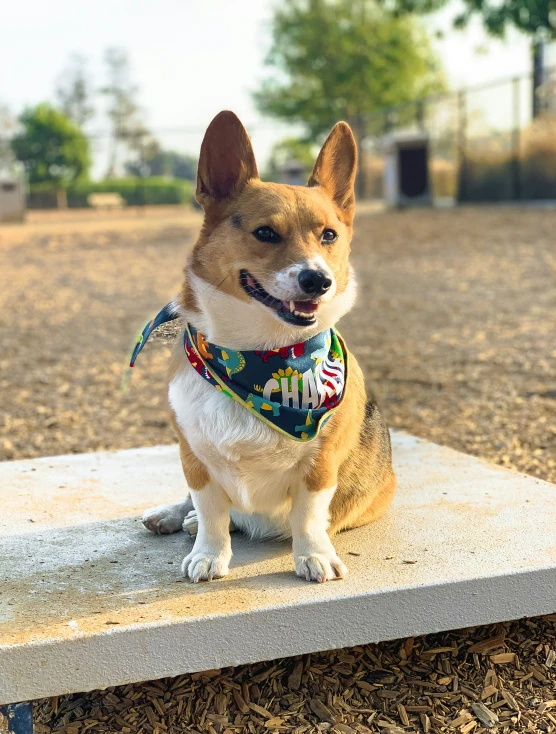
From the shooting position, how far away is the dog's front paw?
3.14 metres

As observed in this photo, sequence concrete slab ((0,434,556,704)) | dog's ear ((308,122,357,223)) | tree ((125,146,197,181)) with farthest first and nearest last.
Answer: tree ((125,146,197,181)) → dog's ear ((308,122,357,223)) → concrete slab ((0,434,556,704))

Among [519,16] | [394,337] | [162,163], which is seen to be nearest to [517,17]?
[519,16]

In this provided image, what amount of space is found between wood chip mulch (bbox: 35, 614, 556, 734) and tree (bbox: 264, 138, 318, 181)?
28828 millimetres

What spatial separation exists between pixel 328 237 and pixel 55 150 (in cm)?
4052

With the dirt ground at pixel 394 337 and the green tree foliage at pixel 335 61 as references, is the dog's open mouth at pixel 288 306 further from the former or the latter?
the green tree foliage at pixel 335 61

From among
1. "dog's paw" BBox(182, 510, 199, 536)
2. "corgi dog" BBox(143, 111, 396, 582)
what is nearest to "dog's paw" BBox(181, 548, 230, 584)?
"corgi dog" BBox(143, 111, 396, 582)

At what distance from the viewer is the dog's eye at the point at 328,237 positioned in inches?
103

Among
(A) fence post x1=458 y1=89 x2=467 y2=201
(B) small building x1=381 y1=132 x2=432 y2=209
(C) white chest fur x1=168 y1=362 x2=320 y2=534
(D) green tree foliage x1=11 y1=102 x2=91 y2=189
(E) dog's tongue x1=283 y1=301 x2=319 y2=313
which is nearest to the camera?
(E) dog's tongue x1=283 y1=301 x2=319 y2=313

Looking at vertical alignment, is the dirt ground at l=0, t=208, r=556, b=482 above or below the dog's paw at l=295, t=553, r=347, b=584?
below

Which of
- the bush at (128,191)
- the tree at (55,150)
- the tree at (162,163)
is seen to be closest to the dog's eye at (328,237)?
the tree at (162,163)

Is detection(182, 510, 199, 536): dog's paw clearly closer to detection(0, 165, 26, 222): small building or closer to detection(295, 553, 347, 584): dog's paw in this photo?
detection(295, 553, 347, 584): dog's paw

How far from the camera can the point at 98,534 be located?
10.3ft

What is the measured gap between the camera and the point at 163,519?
10.3 feet

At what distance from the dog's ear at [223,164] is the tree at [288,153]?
28546mm
